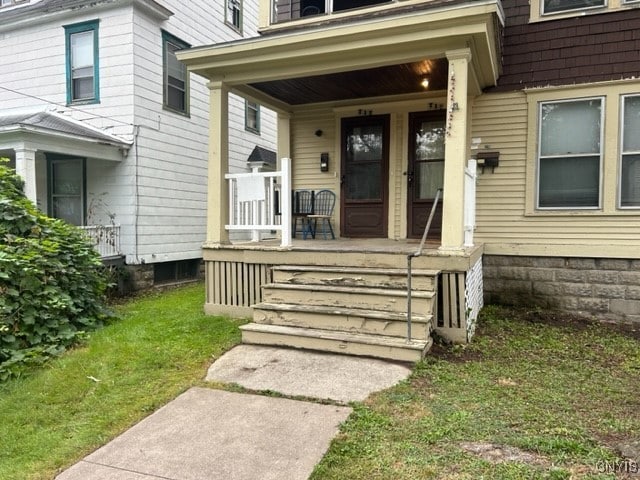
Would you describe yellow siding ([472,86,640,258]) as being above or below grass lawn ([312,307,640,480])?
above

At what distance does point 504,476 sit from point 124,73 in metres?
8.23

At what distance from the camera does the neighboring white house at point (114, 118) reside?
7879mm

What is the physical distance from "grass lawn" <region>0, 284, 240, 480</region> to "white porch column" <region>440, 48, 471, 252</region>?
237cm

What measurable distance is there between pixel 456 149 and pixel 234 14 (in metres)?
8.90

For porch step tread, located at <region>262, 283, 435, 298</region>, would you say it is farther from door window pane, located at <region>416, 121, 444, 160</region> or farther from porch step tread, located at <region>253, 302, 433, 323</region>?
door window pane, located at <region>416, 121, 444, 160</region>

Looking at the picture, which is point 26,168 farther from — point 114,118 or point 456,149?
point 456,149

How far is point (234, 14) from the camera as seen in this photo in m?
11.2

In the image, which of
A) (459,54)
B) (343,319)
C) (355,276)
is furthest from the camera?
Answer: (355,276)

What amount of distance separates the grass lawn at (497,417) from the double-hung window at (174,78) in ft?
23.7

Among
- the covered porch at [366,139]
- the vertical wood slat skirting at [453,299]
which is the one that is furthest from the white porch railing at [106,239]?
the vertical wood slat skirting at [453,299]

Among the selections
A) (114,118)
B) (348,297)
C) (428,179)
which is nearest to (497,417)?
(348,297)

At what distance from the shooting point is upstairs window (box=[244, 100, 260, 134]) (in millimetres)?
11422

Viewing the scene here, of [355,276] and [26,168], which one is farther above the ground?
[26,168]

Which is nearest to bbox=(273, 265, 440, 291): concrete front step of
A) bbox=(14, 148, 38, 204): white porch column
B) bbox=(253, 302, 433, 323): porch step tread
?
bbox=(253, 302, 433, 323): porch step tread
